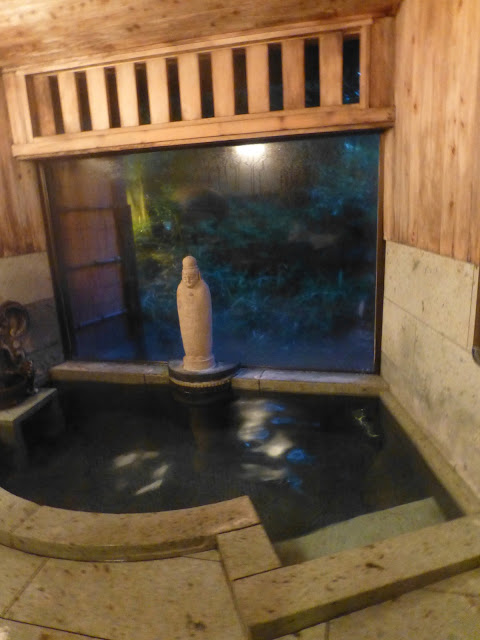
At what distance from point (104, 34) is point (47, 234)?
2.85 m

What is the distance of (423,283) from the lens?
400 cm

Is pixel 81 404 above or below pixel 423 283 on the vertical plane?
below

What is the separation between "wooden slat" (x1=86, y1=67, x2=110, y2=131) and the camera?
17.3ft

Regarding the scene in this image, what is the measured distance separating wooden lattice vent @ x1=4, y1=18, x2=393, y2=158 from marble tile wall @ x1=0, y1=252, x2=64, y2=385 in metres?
1.49

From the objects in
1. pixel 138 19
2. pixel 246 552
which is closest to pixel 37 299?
pixel 138 19

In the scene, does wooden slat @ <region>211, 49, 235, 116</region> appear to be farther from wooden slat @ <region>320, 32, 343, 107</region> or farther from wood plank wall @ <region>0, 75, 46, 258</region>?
wood plank wall @ <region>0, 75, 46, 258</region>

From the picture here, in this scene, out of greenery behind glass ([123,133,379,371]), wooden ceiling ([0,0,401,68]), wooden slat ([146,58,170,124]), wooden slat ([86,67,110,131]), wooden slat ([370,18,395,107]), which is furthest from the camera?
greenery behind glass ([123,133,379,371])

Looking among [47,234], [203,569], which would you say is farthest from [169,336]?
[203,569]

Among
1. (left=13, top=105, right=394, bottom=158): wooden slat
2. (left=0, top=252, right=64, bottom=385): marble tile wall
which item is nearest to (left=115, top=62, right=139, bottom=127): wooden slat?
(left=13, top=105, right=394, bottom=158): wooden slat

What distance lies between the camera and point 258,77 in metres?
4.82

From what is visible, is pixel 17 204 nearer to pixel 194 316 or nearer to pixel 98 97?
pixel 98 97

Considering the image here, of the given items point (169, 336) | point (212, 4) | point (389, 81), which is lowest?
point (169, 336)

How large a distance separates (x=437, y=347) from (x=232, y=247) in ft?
22.6

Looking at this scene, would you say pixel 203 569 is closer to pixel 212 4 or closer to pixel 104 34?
pixel 212 4
